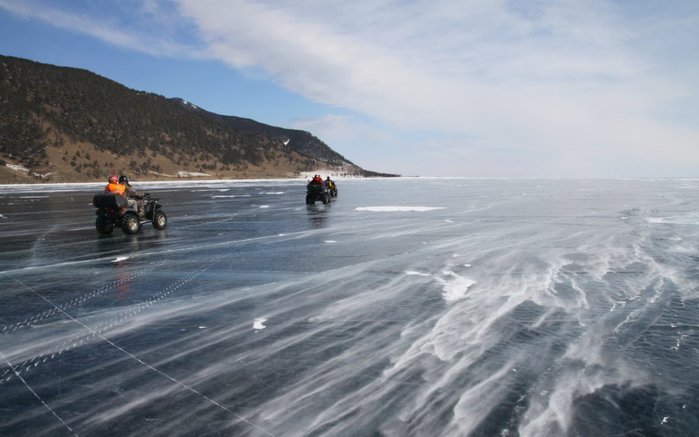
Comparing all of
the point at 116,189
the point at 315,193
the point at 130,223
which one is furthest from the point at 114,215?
the point at 315,193

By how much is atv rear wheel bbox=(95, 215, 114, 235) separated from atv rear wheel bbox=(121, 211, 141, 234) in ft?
1.00

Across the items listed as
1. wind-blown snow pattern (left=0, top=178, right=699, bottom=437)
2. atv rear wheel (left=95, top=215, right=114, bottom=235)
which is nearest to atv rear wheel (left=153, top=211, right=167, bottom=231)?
atv rear wheel (left=95, top=215, right=114, bottom=235)

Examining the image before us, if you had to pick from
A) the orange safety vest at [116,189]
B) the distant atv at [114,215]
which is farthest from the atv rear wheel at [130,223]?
the orange safety vest at [116,189]

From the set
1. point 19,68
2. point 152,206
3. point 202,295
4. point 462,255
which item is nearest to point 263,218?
point 152,206

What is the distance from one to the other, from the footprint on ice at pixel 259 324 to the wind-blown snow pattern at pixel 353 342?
0.07 ft

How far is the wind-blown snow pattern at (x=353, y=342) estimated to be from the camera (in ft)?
9.79

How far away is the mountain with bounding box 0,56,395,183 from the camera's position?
2549 inches

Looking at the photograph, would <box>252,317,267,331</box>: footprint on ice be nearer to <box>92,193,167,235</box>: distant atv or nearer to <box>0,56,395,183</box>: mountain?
<box>92,193,167,235</box>: distant atv

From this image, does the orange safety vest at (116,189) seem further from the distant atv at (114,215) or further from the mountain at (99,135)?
the mountain at (99,135)

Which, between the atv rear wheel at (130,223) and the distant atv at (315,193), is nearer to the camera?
the atv rear wheel at (130,223)

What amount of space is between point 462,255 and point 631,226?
7.00 metres

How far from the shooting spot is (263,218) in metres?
16.3

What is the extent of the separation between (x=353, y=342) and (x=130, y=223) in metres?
9.53

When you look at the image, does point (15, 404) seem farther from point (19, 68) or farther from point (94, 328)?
point (19, 68)
